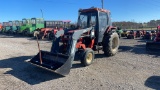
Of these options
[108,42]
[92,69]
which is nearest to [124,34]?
[108,42]

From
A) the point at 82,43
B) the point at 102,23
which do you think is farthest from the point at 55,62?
the point at 102,23

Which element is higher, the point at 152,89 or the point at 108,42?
the point at 108,42

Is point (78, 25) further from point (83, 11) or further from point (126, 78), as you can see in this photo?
point (126, 78)

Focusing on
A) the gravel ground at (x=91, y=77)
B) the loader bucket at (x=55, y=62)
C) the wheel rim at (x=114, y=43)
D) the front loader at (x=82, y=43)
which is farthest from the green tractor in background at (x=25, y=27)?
the loader bucket at (x=55, y=62)

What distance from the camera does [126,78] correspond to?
668 centimetres

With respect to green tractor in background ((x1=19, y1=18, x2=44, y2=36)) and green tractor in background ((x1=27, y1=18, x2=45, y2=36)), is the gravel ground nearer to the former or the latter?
green tractor in background ((x1=27, y1=18, x2=45, y2=36))

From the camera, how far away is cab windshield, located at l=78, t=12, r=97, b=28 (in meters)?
9.63

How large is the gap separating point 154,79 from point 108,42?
3552 mm

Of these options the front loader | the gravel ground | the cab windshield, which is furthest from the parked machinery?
the gravel ground

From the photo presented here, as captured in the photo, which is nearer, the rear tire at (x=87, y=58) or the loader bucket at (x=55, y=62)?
the loader bucket at (x=55, y=62)

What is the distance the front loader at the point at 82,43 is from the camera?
7.37 meters

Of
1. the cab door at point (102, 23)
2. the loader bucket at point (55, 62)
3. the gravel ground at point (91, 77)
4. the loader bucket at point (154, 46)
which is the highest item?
the cab door at point (102, 23)

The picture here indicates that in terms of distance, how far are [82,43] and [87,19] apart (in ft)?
4.74

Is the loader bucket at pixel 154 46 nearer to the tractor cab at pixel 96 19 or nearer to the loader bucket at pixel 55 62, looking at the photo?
the tractor cab at pixel 96 19
